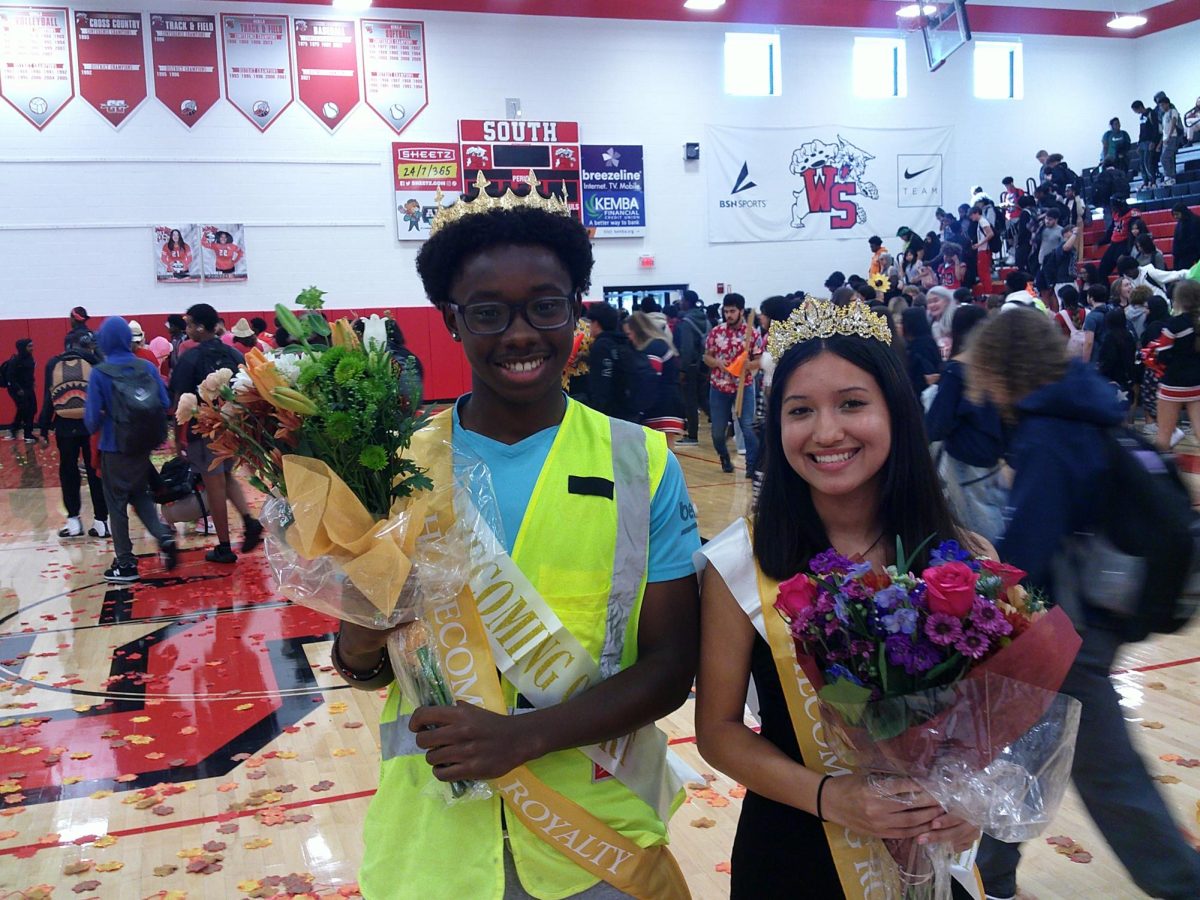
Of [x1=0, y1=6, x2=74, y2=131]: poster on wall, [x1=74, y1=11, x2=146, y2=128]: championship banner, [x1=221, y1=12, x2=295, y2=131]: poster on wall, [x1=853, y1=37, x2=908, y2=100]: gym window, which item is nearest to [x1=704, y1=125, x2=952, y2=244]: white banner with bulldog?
[x1=853, y1=37, x2=908, y2=100]: gym window

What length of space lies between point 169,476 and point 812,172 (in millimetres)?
13259

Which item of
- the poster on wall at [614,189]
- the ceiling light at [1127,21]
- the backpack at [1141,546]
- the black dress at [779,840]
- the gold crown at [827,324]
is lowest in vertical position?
the black dress at [779,840]

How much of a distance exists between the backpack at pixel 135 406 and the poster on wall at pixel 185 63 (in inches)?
390

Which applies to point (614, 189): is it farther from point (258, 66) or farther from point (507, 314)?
point (507, 314)

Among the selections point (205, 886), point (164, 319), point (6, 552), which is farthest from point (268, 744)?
point (164, 319)

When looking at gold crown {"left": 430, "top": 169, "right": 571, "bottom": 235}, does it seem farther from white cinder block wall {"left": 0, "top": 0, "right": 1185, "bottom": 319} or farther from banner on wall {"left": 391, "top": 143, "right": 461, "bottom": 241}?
banner on wall {"left": 391, "top": 143, "right": 461, "bottom": 241}

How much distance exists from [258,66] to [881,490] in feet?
50.3

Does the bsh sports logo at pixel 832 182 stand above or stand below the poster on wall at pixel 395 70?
below

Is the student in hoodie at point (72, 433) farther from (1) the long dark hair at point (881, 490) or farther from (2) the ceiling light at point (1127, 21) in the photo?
(2) the ceiling light at point (1127, 21)

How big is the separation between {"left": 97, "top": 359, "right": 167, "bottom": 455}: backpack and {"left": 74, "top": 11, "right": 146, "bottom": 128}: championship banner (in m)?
9.93

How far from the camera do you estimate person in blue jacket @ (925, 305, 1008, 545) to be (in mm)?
3674

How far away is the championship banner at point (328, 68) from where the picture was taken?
15.1 meters

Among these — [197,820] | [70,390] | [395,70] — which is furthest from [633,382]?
[395,70]

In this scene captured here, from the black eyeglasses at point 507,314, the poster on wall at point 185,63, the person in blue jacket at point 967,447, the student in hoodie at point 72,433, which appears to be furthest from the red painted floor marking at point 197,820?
the poster on wall at point 185,63
